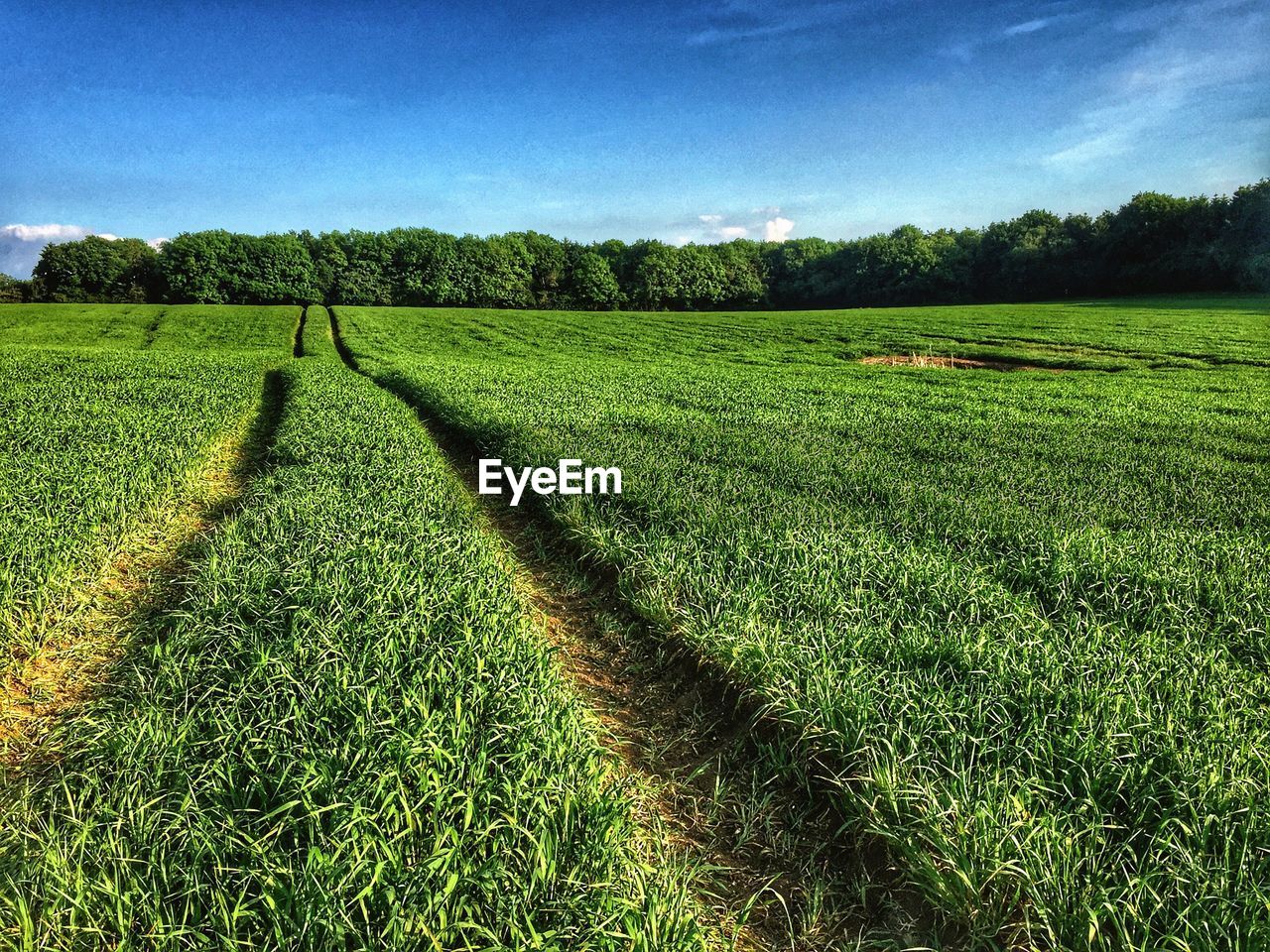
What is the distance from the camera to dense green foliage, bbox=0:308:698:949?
244cm

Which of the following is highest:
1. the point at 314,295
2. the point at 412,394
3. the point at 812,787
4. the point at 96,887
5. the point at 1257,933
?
the point at 314,295

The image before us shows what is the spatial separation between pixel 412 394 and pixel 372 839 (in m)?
15.9

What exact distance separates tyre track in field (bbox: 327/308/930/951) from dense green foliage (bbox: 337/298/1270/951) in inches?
8.7

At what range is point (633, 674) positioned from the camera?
4.96m

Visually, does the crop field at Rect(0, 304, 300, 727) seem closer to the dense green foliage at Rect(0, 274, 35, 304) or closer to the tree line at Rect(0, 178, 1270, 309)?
the tree line at Rect(0, 178, 1270, 309)

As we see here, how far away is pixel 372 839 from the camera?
104 inches

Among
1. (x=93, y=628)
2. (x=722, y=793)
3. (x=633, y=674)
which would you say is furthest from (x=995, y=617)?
(x=93, y=628)

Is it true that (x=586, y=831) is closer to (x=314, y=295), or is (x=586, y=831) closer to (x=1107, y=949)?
(x=1107, y=949)

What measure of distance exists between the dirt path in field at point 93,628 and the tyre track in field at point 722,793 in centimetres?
336

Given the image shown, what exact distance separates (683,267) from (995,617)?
3672 inches

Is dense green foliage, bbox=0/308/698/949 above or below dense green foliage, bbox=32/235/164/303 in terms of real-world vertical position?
below

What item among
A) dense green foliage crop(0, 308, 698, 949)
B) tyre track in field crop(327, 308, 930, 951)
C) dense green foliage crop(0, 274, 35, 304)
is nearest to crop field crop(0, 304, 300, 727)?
dense green foliage crop(0, 308, 698, 949)

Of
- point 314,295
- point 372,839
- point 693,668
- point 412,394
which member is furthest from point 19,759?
point 314,295

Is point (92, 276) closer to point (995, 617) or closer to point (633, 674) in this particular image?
point (633, 674)
